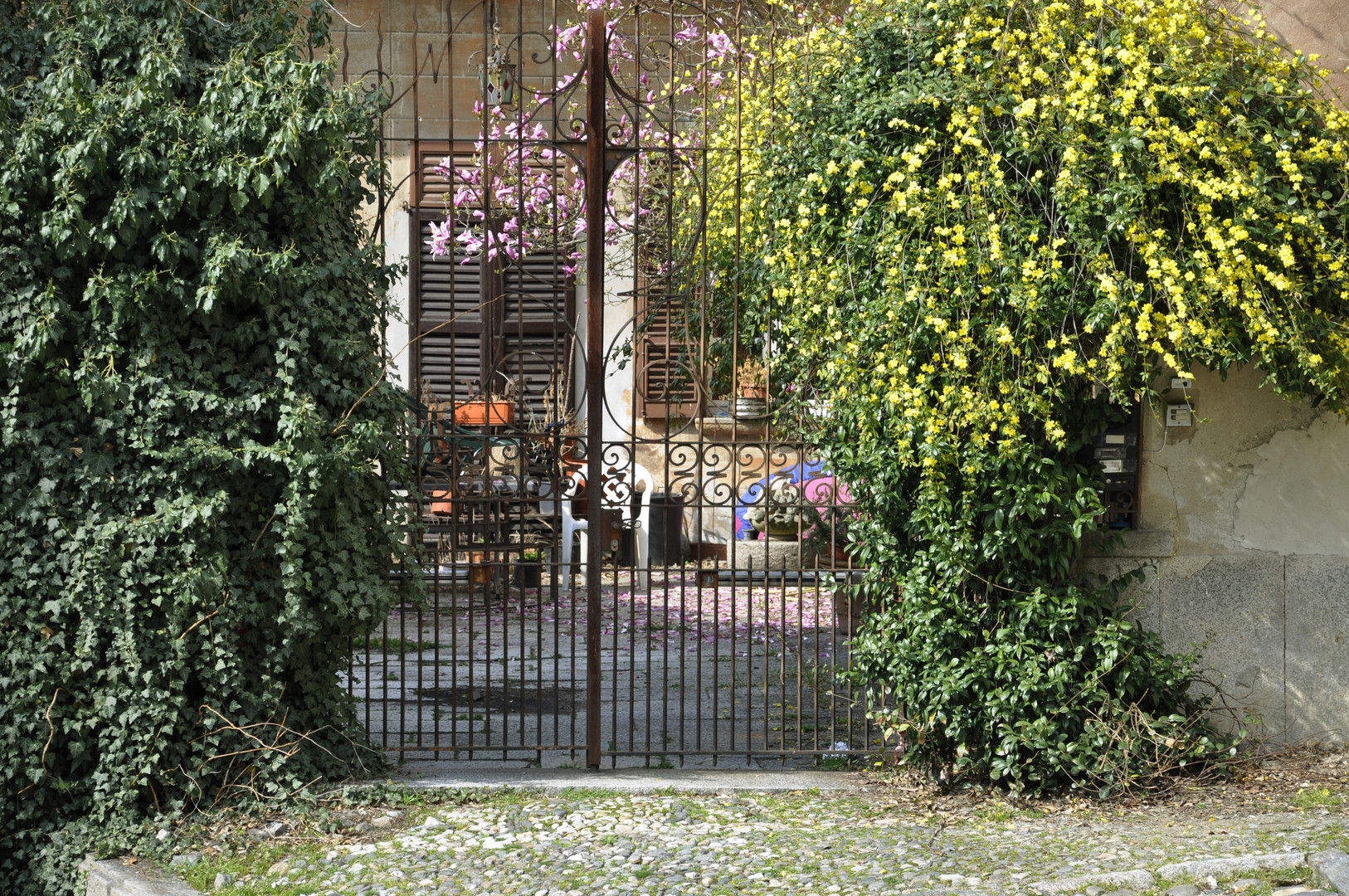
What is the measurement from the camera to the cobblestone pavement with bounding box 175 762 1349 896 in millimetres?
4035

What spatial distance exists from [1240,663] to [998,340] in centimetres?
214

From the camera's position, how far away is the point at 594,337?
208 inches

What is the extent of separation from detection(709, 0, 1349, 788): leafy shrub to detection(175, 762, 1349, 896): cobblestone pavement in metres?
0.28

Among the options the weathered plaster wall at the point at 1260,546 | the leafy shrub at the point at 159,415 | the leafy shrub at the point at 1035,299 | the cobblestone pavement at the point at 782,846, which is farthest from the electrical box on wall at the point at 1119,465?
the leafy shrub at the point at 159,415

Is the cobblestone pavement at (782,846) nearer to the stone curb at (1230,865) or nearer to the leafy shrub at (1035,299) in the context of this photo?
the stone curb at (1230,865)

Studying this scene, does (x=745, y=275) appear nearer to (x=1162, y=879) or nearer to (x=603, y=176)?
(x=603, y=176)

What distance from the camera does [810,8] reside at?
6758 millimetres

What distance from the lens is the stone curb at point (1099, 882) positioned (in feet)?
12.9

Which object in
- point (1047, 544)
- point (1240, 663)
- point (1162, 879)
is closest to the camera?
point (1162, 879)

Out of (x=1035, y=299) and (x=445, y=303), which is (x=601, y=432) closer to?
(x=1035, y=299)

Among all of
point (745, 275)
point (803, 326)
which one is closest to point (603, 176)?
point (745, 275)

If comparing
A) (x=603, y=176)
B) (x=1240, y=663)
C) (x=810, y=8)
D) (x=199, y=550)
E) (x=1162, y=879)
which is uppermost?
(x=810, y=8)

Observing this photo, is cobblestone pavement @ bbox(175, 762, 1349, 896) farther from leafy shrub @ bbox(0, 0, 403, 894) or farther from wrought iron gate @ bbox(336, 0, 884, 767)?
leafy shrub @ bbox(0, 0, 403, 894)

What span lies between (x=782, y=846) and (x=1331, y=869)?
6.33ft
